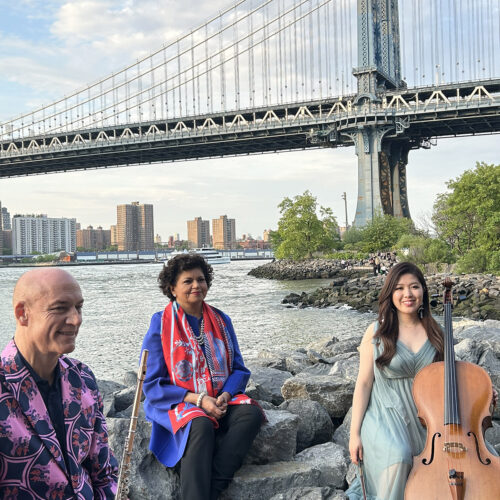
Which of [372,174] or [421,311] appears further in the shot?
[372,174]

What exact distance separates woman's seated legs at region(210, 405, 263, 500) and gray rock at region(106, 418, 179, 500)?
0.31 metres

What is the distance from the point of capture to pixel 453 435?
2430 millimetres

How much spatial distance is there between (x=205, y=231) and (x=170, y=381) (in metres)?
139

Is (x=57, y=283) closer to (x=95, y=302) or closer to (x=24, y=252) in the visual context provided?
(x=95, y=302)

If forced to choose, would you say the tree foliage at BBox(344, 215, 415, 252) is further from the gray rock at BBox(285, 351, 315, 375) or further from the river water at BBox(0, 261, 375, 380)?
the gray rock at BBox(285, 351, 315, 375)

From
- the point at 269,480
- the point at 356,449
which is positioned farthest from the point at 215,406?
the point at 356,449

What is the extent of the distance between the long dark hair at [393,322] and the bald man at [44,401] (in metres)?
1.59

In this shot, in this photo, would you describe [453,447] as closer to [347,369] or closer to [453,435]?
[453,435]

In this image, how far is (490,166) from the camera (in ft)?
75.0

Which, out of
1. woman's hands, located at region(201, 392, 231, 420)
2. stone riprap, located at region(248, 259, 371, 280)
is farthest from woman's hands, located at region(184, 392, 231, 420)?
stone riprap, located at region(248, 259, 371, 280)

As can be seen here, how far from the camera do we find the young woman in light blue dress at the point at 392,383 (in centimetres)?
269

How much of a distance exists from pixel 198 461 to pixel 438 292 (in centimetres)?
1311

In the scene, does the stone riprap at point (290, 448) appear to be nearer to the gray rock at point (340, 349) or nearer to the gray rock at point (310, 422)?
the gray rock at point (310, 422)

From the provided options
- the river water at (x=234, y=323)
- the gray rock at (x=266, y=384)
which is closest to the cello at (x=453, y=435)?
Answer: the gray rock at (x=266, y=384)
